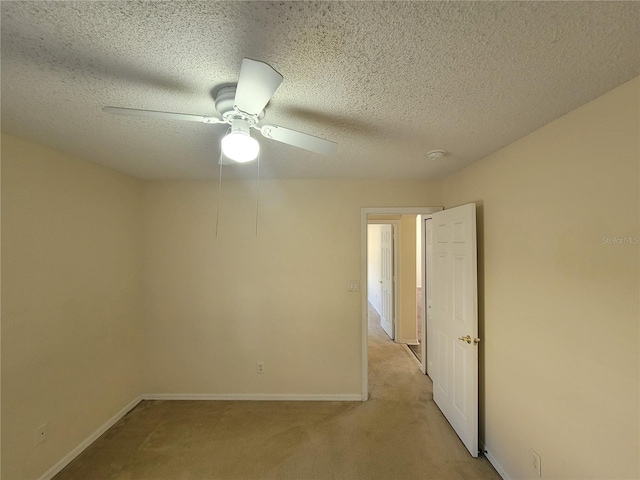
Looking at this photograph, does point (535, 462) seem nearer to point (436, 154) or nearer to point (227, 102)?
point (436, 154)

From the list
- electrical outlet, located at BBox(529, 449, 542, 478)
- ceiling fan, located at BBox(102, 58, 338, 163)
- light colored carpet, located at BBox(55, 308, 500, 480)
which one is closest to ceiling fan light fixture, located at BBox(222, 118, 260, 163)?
ceiling fan, located at BBox(102, 58, 338, 163)

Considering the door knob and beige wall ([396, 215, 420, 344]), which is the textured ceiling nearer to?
the door knob

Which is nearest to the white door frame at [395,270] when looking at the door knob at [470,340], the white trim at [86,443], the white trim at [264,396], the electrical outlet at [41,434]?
the white trim at [264,396]

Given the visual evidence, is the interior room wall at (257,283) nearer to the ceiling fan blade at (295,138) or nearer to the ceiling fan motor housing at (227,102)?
the ceiling fan blade at (295,138)

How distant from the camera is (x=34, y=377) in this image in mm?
1759

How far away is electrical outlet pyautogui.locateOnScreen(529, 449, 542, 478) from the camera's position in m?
1.54

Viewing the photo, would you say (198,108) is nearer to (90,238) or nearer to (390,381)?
(90,238)

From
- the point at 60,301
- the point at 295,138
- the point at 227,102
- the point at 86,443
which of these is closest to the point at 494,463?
the point at 295,138

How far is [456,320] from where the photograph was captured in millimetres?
2262

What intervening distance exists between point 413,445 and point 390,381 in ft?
3.32

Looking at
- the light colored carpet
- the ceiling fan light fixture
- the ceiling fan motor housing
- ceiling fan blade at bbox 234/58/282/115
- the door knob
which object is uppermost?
the ceiling fan motor housing

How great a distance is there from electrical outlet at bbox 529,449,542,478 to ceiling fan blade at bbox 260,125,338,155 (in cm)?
216

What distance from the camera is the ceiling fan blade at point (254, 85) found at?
31.6 inches

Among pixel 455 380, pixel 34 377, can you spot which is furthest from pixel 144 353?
pixel 455 380
